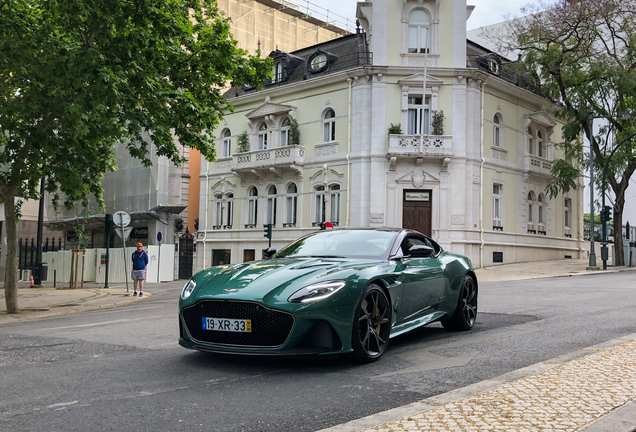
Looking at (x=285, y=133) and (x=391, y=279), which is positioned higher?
(x=285, y=133)

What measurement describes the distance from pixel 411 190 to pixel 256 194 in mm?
10507

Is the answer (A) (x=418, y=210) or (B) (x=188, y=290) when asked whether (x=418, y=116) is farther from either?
(B) (x=188, y=290)

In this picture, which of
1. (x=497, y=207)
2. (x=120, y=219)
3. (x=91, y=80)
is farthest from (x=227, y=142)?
(x=91, y=80)

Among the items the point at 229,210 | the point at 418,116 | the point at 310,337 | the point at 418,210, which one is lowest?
the point at 310,337

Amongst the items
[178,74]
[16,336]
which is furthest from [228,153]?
[16,336]

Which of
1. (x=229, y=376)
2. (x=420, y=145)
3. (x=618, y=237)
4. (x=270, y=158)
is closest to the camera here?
(x=229, y=376)

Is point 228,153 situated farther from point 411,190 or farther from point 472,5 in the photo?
point 472,5

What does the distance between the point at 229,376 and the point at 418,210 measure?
27.6 m

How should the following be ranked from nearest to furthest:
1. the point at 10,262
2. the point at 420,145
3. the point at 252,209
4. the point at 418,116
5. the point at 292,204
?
the point at 10,262 → the point at 420,145 → the point at 418,116 → the point at 292,204 → the point at 252,209

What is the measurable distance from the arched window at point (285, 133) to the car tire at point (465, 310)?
29.1 m

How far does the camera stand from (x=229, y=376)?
570 cm

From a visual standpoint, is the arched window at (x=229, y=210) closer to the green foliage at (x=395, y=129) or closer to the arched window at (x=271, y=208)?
the arched window at (x=271, y=208)

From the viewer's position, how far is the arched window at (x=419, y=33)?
33062 millimetres

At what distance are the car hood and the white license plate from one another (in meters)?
0.21
